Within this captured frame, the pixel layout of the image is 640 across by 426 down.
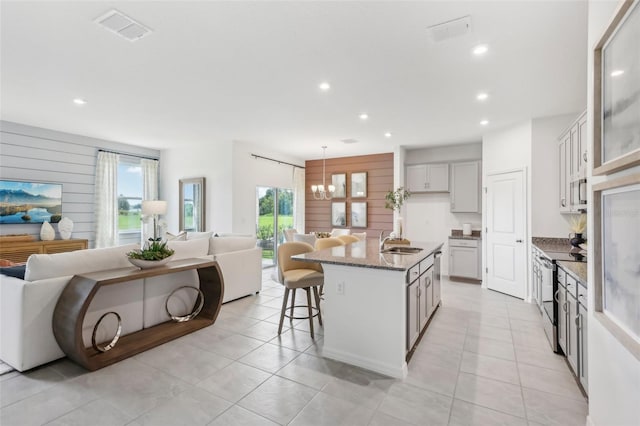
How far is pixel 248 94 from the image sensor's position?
382 cm

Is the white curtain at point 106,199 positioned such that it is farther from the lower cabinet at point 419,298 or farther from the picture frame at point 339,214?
the lower cabinet at point 419,298

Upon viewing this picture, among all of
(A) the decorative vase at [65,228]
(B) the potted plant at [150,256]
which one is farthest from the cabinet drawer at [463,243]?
(A) the decorative vase at [65,228]

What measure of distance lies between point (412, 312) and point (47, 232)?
602 cm

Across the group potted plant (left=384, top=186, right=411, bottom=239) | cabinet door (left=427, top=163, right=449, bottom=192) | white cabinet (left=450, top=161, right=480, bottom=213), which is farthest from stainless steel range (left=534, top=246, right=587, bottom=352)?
potted plant (left=384, top=186, right=411, bottom=239)

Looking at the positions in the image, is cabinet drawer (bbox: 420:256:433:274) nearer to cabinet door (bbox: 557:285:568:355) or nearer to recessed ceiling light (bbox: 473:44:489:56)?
cabinet door (bbox: 557:285:568:355)

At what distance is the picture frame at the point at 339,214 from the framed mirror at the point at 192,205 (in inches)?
126

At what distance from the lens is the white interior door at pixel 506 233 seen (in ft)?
16.1

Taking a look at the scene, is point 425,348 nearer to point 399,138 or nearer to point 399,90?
point 399,90

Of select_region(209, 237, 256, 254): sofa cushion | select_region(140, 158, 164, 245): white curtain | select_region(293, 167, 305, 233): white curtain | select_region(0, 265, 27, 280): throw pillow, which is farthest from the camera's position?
select_region(293, 167, 305, 233): white curtain

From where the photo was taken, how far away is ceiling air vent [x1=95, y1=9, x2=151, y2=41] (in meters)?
2.29

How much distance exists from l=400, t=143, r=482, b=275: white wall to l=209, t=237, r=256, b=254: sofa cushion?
379 centimetres

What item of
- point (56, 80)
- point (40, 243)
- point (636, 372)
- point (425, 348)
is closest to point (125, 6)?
point (56, 80)

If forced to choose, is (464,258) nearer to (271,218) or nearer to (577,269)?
(577,269)

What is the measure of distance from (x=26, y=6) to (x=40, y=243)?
13.9 feet
